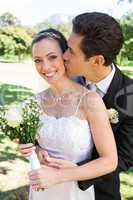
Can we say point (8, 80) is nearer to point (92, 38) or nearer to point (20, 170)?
point (20, 170)

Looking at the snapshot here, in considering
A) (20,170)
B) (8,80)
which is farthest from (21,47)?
(20,170)

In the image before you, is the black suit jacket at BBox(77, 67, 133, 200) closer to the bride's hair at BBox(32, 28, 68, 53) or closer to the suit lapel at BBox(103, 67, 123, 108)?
the suit lapel at BBox(103, 67, 123, 108)

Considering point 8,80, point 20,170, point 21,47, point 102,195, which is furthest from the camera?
point 21,47

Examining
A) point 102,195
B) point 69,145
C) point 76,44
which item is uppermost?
point 76,44

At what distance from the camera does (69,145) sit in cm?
258

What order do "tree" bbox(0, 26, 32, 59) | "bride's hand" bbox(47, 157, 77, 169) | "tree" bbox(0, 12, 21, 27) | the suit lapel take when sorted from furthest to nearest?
"tree" bbox(0, 12, 21, 27) → "tree" bbox(0, 26, 32, 59) → the suit lapel → "bride's hand" bbox(47, 157, 77, 169)

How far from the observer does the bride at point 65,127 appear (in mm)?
2387

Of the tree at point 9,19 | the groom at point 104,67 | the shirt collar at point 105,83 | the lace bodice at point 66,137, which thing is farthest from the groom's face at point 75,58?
the tree at point 9,19

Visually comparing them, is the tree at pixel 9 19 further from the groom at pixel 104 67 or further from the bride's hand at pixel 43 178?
the bride's hand at pixel 43 178

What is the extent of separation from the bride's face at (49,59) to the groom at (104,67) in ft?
0.17

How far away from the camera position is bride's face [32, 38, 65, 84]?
2480 millimetres

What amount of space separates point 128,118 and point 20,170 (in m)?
3.58

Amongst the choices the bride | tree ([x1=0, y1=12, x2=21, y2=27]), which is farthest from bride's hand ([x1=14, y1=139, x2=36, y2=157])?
tree ([x1=0, y1=12, x2=21, y2=27])

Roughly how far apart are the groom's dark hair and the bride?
0.14 metres
